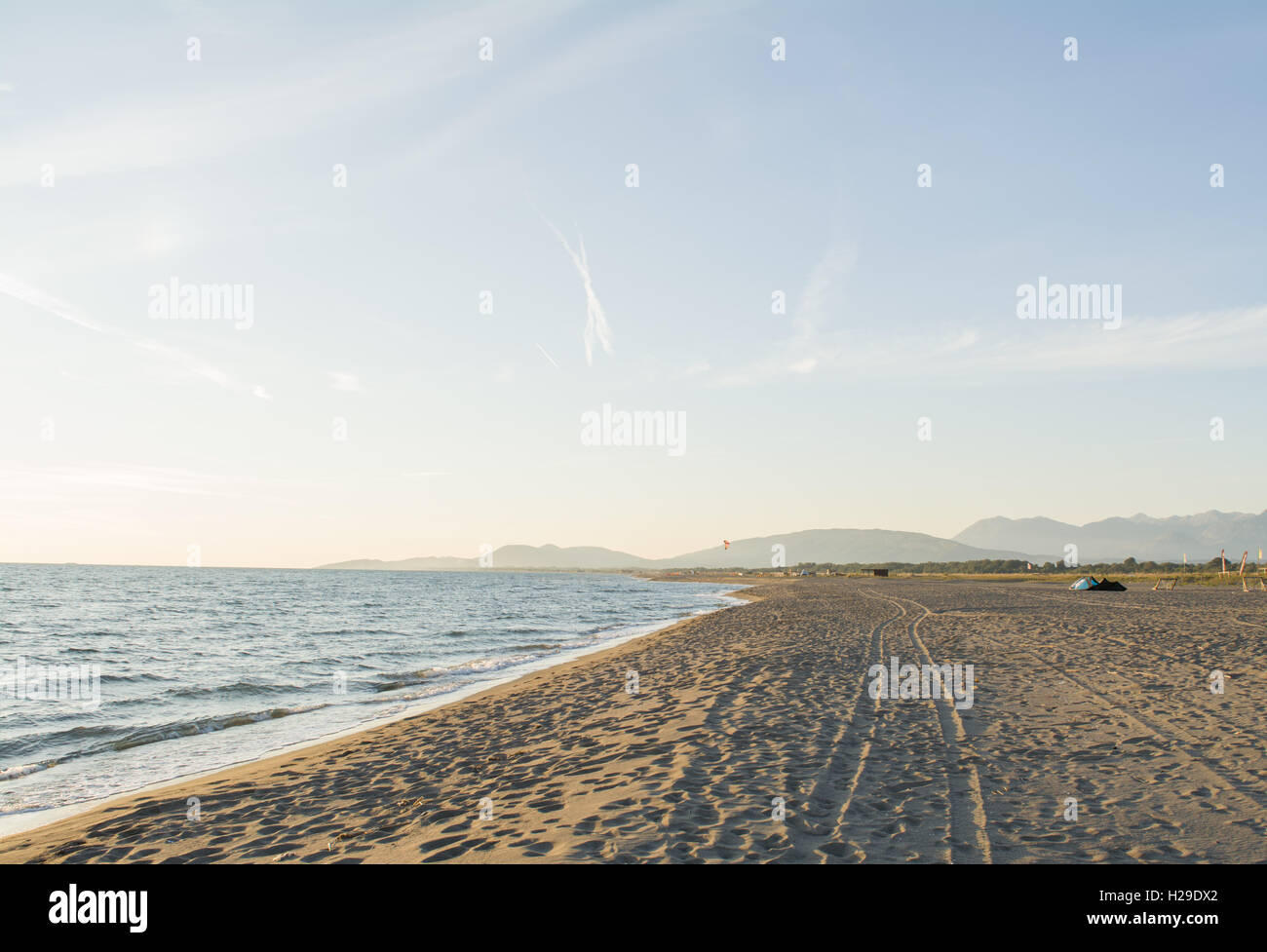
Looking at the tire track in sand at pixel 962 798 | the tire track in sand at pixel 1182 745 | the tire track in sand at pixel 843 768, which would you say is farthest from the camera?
the tire track in sand at pixel 1182 745

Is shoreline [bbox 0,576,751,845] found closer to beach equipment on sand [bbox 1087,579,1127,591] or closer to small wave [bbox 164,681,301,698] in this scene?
small wave [bbox 164,681,301,698]

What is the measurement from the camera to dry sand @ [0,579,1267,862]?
6.63 meters

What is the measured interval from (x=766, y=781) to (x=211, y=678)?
2235cm

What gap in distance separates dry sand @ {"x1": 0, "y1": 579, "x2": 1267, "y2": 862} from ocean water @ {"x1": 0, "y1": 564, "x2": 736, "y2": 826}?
2.75 metres

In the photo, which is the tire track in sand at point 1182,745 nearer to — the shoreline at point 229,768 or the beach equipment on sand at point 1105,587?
the shoreline at point 229,768

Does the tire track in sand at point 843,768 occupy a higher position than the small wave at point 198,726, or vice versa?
the tire track in sand at point 843,768

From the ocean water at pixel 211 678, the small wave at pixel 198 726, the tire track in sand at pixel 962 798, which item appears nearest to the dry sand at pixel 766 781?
the tire track in sand at pixel 962 798

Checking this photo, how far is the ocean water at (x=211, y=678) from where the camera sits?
13586 millimetres

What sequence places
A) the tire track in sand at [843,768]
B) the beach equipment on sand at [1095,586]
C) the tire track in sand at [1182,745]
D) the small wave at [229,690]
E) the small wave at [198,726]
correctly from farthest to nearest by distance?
the beach equipment on sand at [1095,586]
the small wave at [229,690]
the small wave at [198,726]
the tire track in sand at [1182,745]
the tire track in sand at [843,768]

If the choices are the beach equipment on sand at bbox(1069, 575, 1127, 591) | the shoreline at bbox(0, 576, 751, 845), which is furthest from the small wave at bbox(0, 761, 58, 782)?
the beach equipment on sand at bbox(1069, 575, 1127, 591)

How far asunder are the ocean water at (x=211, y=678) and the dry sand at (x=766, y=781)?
108 inches

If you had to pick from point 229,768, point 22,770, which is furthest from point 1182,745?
point 22,770

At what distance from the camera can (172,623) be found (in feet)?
147

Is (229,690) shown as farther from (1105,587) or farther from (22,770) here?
(1105,587)
